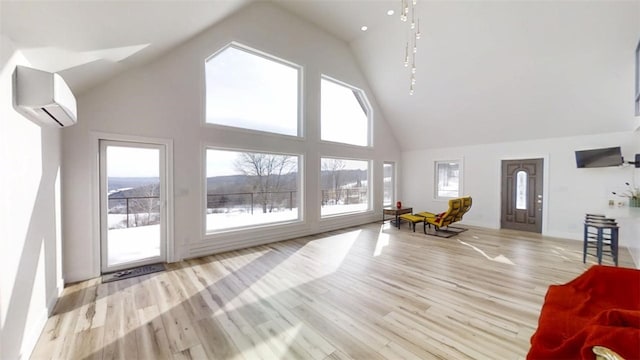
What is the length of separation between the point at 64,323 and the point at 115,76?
9.73ft

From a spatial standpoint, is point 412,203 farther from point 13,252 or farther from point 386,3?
point 13,252

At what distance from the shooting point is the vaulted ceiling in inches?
81.4

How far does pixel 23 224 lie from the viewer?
182cm

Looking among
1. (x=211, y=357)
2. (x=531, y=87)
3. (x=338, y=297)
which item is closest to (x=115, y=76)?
(x=211, y=357)

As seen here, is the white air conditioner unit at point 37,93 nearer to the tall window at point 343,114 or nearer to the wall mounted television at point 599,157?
the tall window at point 343,114

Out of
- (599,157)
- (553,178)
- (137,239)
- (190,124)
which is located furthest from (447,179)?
(137,239)

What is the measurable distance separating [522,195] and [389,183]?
344cm

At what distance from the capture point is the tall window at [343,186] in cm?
623

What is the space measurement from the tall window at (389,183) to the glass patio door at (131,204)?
20.1ft

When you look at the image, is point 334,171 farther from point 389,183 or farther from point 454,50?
point 454,50

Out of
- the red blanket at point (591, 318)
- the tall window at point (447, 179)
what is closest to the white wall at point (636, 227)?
the red blanket at point (591, 318)

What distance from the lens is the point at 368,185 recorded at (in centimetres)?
730

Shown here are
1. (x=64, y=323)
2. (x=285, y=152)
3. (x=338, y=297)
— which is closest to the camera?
(x=64, y=323)

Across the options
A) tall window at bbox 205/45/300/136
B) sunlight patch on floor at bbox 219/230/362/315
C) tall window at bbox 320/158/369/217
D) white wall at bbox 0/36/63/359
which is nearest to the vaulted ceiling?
white wall at bbox 0/36/63/359
